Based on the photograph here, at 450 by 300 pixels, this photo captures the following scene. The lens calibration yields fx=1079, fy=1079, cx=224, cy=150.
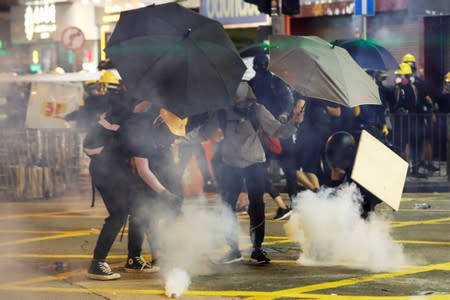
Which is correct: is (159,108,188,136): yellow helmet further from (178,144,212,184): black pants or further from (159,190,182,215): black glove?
(178,144,212,184): black pants

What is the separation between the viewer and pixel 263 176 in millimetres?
8945

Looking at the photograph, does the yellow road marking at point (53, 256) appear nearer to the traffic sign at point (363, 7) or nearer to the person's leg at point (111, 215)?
the person's leg at point (111, 215)

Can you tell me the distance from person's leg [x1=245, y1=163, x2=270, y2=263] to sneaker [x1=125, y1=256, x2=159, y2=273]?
86cm

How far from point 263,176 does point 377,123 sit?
69.2 inches

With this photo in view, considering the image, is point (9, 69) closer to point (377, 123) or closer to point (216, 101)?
point (216, 101)

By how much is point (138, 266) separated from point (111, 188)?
0.76 metres

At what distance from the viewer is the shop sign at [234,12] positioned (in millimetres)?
25234

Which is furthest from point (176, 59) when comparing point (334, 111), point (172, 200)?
point (334, 111)

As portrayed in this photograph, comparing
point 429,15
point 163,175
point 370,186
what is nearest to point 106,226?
point 163,175

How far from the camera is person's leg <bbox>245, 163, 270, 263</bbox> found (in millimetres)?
8820

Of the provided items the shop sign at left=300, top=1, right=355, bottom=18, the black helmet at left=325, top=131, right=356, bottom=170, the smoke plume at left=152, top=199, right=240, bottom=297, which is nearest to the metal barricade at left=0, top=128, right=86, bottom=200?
the black helmet at left=325, top=131, right=356, bottom=170

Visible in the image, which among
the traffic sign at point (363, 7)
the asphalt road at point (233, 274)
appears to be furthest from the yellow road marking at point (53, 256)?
the traffic sign at point (363, 7)

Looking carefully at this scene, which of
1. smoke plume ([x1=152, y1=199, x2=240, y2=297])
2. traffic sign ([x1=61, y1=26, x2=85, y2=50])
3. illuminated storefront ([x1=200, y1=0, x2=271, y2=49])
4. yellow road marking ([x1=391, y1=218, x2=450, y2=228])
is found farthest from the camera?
illuminated storefront ([x1=200, y1=0, x2=271, y2=49])

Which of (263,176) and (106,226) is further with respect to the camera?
(263,176)
